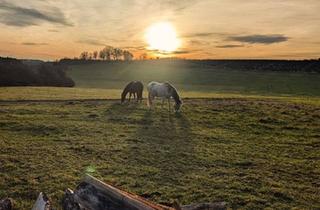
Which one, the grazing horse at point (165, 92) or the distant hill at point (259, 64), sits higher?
the distant hill at point (259, 64)

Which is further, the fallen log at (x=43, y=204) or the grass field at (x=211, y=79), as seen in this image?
the grass field at (x=211, y=79)

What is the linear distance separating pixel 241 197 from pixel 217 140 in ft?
27.8

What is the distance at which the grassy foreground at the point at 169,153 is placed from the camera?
1165 cm

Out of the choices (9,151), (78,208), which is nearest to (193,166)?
(9,151)

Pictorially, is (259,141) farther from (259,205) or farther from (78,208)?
(78,208)

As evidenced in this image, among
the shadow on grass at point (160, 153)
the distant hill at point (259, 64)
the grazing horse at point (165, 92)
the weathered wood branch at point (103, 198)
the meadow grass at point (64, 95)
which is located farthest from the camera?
the distant hill at point (259, 64)

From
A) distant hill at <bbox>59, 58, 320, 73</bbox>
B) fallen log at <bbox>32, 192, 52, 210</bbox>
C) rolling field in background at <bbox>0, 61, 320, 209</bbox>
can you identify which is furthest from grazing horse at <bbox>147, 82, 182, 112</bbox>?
distant hill at <bbox>59, 58, 320, 73</bbox>

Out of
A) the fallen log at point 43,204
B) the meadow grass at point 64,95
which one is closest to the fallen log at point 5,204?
the fallen log at point 43,204

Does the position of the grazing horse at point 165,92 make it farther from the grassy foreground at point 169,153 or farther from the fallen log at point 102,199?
the fallen log at point 102,199

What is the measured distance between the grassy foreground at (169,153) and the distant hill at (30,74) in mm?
31677

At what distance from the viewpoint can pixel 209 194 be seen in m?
11.4

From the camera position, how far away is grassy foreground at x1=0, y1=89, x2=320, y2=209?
11.6 m

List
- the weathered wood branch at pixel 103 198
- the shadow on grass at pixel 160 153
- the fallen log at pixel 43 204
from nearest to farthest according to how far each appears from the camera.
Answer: the weathered wood branch at pixel 103 198 < the fallen log at pixel 43 204 < the shadow on grass at pixel 160 153

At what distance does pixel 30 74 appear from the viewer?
61.5 meters
